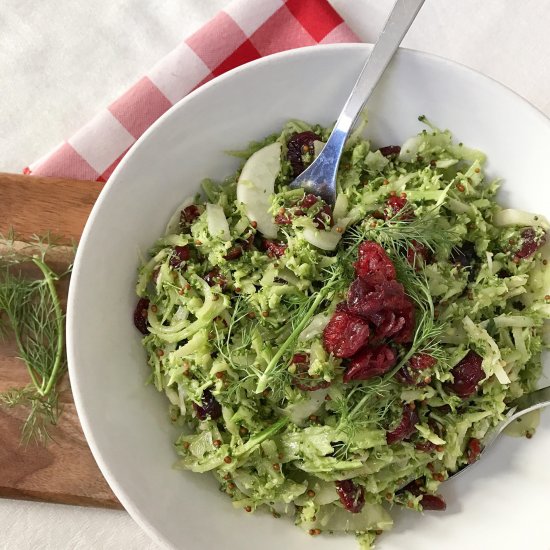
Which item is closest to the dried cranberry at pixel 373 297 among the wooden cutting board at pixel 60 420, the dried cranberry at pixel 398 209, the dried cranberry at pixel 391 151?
the dried cranberry at pixel 398 209

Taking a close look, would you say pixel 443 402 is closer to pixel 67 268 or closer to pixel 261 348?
pixel 261 348

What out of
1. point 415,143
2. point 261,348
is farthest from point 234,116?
point 261,348

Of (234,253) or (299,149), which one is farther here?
(299,149)

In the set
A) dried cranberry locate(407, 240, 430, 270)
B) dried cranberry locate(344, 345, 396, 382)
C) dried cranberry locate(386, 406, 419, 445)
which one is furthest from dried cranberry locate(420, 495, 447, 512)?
dried cranberry locate(407, 240, 430, 270)

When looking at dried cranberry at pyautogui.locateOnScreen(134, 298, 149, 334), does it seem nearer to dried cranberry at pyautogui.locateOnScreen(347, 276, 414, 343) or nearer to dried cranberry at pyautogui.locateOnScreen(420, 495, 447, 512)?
dried cranberry at pyautogui.locateOnScreen(347, 276, 414, 343)

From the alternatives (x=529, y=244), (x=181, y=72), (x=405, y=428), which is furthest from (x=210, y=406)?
(x=181, y=72)

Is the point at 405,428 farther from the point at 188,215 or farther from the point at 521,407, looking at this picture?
the point at 188,215
